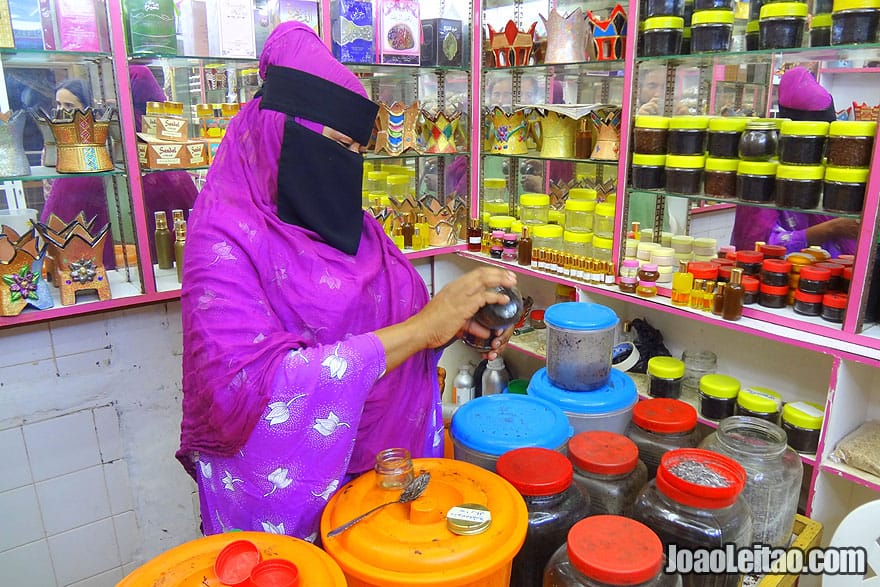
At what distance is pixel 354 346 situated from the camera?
105 centimetres

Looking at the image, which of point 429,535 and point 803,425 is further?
point 803,425

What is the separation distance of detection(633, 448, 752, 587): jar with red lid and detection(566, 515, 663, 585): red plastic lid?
0.43 feet

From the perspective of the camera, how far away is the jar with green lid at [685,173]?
6.79 ft

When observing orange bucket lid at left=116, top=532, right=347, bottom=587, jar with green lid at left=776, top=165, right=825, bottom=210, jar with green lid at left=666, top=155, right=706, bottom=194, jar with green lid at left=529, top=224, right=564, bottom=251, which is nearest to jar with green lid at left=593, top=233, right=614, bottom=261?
jar with green lid at left=529, top=224, right=564, bottom=251

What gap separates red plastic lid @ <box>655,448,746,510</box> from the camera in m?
0.92

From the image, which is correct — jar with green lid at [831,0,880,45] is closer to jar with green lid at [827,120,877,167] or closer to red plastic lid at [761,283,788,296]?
jar with green lid at [827,120,877,167]

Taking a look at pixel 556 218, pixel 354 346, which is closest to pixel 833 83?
pixel 556 218

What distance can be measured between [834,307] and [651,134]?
31.6 inches

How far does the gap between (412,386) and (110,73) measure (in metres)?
1.51

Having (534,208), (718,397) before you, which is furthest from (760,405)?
(534,208)

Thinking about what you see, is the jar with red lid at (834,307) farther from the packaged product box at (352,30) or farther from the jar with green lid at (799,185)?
the packaged product box at (352,30)

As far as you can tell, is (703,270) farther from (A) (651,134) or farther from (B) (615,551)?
(B) (615,551)

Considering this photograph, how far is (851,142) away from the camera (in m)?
1.65

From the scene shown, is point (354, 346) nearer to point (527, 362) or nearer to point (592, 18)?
point (592, 18)
